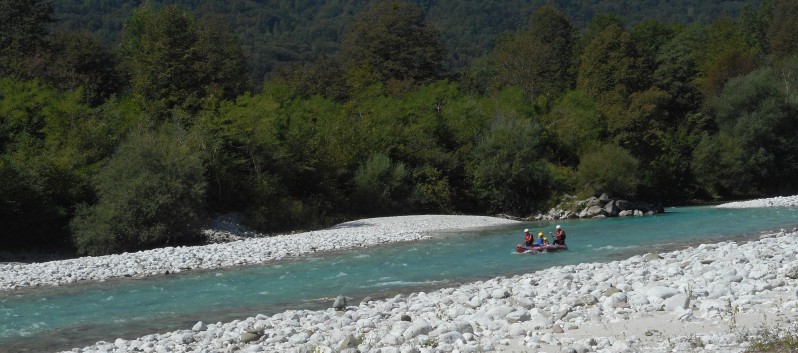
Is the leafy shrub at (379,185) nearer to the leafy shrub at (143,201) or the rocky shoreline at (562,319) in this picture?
the leafy shrub at (143,201)

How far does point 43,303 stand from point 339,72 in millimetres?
58425

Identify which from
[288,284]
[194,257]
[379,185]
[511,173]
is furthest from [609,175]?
[288,284]

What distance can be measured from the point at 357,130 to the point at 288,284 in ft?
99.5

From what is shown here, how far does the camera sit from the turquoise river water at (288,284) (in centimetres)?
1698

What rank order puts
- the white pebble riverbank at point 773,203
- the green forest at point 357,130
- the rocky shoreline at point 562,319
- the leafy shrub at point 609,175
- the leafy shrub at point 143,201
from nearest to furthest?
the rocky shoreline at point 562,319 < the leafy shrub at point 143,201 < the green forest at point 357,130 < the white pebble riverbank at point 773,203 < the leafy shrub at point 609,175

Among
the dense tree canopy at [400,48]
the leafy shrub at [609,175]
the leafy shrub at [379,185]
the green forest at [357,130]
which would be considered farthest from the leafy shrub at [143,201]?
the dense tree canopy at [400,48]

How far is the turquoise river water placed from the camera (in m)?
17.0

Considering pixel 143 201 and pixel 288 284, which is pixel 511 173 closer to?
pixel 143 201

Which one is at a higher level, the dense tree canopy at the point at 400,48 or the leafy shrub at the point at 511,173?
the dense tree canopy at the point at 400,48

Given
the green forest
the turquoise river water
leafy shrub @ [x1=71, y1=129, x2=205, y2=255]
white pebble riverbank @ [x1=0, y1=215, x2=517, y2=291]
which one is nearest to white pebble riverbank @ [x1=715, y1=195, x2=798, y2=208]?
the green forest

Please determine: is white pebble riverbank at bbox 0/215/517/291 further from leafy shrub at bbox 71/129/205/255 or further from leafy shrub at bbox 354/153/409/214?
leafy shrub at bbox 354/153/409/214

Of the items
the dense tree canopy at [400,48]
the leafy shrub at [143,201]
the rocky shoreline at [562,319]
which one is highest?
the dense tree canopy at [400,48]

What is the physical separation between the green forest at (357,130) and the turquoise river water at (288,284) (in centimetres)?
1062

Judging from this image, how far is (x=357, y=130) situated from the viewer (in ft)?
170
